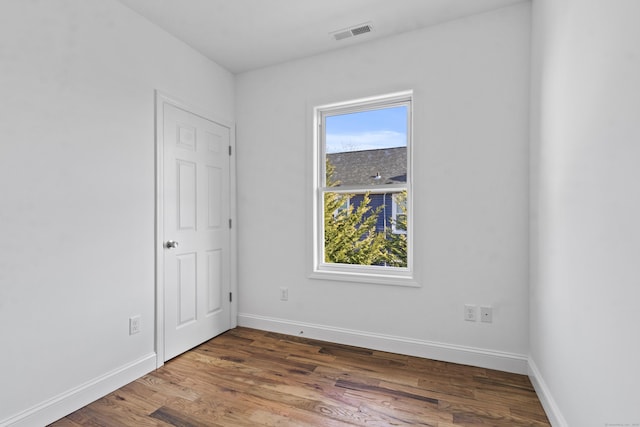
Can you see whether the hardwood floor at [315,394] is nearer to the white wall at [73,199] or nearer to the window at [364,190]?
the white wall at [73,199]

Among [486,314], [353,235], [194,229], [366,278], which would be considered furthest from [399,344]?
[194,229]

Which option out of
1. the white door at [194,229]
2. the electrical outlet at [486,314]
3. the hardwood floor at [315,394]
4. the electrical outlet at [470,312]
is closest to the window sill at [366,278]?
the electrical outlet at [470,312]

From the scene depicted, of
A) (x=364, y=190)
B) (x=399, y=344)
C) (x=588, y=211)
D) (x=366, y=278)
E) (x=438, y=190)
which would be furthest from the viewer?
(x=364, y=190)

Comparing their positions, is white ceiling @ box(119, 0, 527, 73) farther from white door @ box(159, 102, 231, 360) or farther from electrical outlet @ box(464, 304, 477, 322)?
electrical outlet @ box(464, 304, 477, 322)

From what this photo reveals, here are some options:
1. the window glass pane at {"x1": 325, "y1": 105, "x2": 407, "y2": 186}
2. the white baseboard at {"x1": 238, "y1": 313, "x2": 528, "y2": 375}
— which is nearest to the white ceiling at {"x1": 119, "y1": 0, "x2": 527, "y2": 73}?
the window glass pane at {"x1": 325, "y1": 105, "x2": 407, "y2": 186}

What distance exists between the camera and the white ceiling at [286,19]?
2299mm

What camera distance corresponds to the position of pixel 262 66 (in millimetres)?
3221

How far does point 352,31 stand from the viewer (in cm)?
262

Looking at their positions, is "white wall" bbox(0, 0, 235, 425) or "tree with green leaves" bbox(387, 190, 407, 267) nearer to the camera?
"white wall" bbox(0, 0, 235, 425)

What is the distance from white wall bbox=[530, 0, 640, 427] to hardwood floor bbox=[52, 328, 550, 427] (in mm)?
321

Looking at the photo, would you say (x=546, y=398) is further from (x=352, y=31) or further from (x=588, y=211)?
(x=352, y=31)

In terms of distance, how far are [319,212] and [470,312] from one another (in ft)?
5.04

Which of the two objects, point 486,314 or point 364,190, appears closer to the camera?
point 486,314

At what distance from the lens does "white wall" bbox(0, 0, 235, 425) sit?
168 cm
